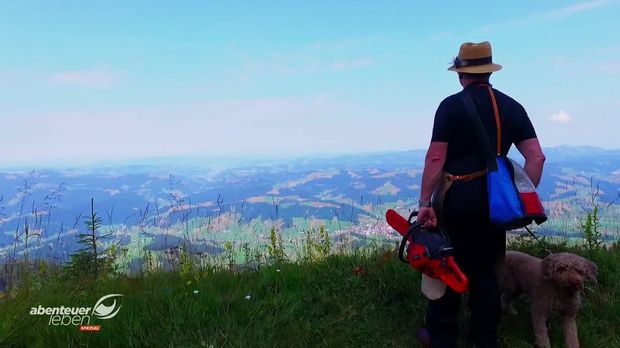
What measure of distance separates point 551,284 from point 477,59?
224 cm

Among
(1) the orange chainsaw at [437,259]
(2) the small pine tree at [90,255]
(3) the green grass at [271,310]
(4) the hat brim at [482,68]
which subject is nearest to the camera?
(1) the orange chainsaw at [437,259]

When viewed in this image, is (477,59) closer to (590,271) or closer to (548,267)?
(548,267)

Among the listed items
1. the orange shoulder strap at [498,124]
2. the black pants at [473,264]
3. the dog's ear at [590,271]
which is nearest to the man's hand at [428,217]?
the black pants at [473,264]

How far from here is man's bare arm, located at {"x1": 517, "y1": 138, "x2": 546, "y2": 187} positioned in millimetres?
3393

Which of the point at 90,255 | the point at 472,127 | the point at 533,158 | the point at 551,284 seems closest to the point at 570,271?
the point at 551,284

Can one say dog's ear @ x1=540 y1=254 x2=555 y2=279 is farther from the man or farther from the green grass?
the green grass

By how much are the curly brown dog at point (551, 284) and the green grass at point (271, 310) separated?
23 centimetres

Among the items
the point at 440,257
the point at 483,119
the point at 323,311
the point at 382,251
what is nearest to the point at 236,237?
the point at 382,251

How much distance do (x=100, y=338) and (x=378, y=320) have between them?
2719 mm

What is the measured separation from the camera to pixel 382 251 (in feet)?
18.5

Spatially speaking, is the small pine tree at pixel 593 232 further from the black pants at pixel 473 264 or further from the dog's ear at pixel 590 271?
the black pants at pixel 473 264

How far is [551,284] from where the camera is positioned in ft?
12.0

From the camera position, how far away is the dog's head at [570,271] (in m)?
3.39

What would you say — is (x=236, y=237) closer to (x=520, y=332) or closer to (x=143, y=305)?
(x=143, y=305)
